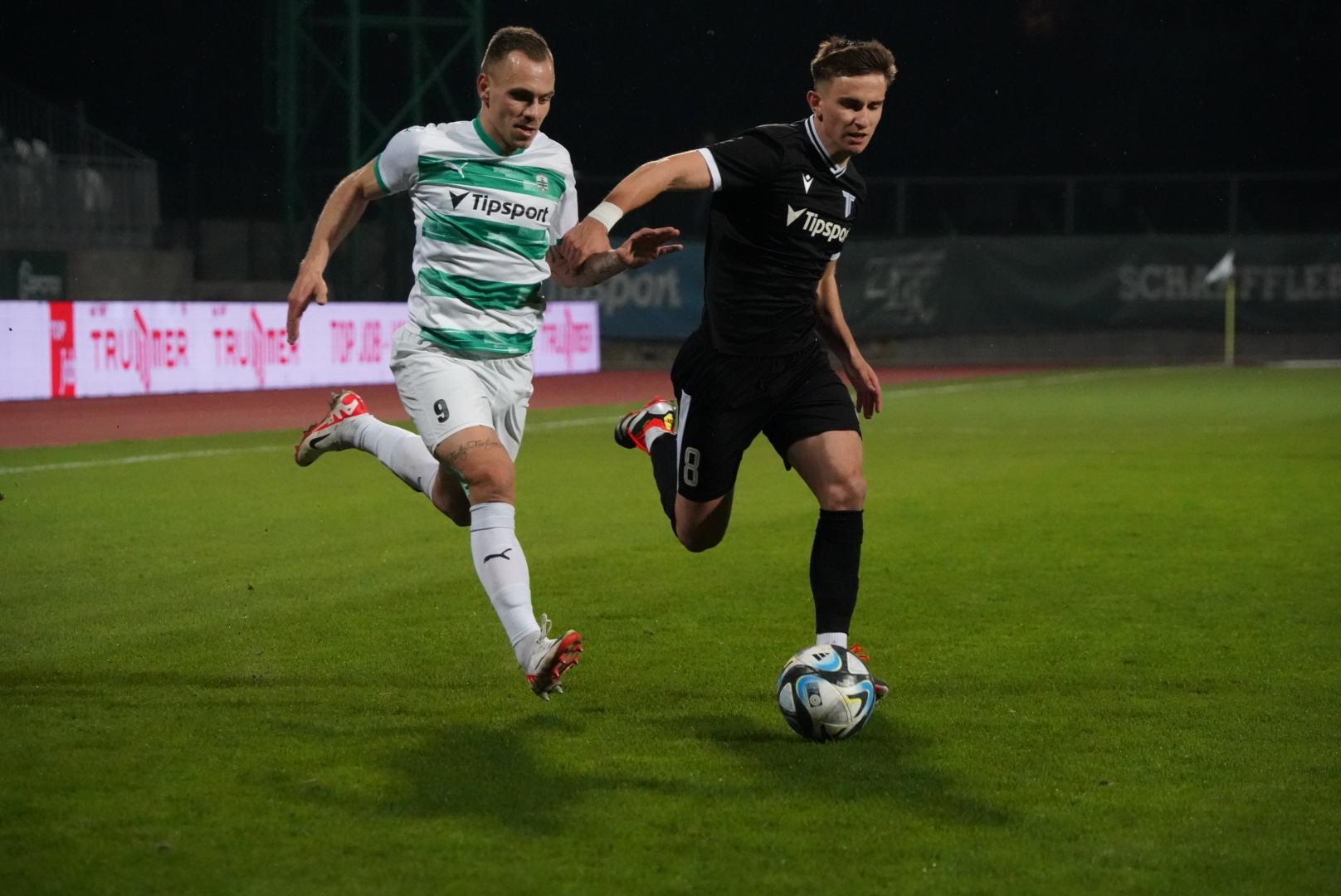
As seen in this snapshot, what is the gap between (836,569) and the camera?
534 centimetres

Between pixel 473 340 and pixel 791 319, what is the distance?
104cm

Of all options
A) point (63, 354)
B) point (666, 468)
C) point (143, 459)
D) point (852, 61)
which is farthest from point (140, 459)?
point (852, 61)

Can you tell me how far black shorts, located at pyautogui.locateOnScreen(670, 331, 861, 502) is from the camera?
18.1 feet

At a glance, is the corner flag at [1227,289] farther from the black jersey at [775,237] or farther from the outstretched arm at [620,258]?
the outstretched arm at [620,258]

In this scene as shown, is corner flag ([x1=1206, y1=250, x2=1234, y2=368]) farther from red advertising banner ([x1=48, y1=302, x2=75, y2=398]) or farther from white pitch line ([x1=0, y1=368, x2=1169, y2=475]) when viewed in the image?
red advertising banner ([x1=48, y1=302, x2=75, y2=398])

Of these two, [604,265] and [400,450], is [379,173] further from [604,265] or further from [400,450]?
[604,265]

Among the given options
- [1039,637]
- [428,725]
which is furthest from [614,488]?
[428,725]

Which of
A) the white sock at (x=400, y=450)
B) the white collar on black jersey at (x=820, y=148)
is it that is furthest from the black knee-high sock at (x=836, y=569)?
the white sock at (x=400, y=450)

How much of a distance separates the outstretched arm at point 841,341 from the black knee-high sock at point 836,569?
0.52 metres

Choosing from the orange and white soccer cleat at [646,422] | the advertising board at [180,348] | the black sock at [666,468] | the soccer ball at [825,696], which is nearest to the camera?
the soccer ball at [825,696]

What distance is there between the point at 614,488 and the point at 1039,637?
5.77 metres

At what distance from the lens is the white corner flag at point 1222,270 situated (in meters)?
31.1

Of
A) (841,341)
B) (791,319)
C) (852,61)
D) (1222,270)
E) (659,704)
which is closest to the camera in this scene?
(852,61)

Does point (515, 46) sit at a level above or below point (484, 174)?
above
